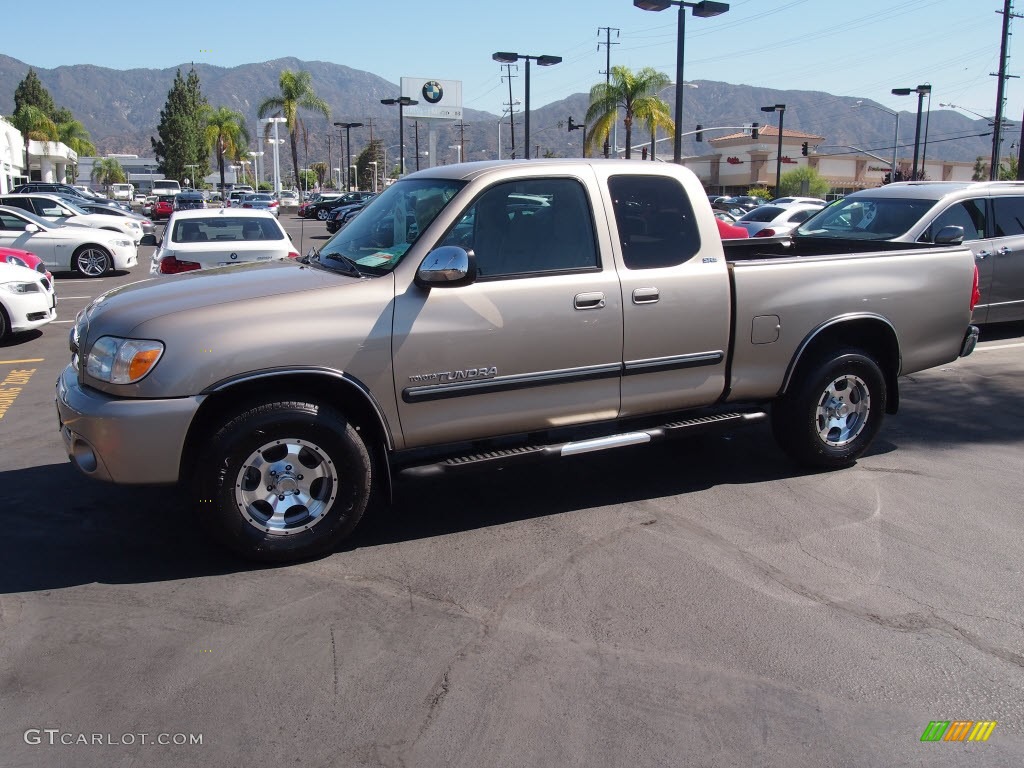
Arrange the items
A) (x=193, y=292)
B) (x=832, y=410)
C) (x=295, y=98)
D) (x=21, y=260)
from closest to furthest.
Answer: (x=193, y=292) → (x=832, y=410) → (x=21, y=260) → (x=295, y=98)

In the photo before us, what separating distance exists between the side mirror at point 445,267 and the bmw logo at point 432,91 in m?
74.7

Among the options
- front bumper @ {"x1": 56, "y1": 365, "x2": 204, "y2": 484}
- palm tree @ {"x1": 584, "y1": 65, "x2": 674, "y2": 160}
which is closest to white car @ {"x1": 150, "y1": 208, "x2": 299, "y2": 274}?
front bumper @ {"x1": 56, "y1": 365, "x2": 204, "y2": 484}

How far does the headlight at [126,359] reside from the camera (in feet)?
13.6

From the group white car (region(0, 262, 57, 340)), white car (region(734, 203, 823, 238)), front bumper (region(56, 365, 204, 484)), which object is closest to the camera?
front bumper (region(56, 365, 204, 484))

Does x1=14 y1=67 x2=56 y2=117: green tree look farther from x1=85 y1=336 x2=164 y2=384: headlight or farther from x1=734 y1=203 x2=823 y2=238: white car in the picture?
x1=85 y1=336 x2=164 y2=384: headlight

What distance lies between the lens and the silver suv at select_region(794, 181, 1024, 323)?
389 inches

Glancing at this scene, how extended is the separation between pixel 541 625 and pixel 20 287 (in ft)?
30.4

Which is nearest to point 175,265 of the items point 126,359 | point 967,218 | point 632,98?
point 126,359

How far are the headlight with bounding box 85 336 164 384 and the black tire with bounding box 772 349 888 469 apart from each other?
151 inches

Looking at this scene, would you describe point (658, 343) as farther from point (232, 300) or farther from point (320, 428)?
point (232, 300)

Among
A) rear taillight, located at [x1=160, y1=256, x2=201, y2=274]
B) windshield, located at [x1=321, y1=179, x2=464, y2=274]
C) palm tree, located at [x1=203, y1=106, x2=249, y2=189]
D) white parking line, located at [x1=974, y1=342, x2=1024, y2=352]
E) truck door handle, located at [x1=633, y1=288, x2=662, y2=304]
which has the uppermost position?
palm tree, located at [x1=203, y1=106, x2=249, y2=189]

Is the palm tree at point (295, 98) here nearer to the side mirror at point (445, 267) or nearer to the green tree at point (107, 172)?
the green tree at point (107, 172)

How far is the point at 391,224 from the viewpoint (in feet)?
16.6

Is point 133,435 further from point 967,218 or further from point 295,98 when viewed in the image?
point 295,98
